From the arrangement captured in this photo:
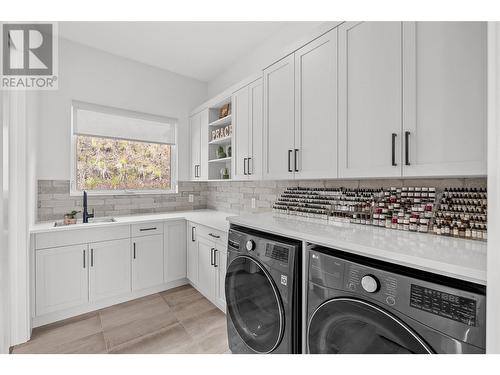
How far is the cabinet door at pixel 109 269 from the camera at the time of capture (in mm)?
2346

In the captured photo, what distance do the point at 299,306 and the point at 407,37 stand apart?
1.57 meters

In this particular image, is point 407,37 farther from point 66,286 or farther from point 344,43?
point 66,286

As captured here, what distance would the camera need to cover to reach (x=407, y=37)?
49.4 inches

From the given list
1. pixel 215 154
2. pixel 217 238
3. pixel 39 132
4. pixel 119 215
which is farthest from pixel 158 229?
pixel 39 132

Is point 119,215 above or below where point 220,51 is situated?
below

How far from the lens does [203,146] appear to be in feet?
10.6

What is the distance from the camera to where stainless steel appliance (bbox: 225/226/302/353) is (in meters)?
1.34

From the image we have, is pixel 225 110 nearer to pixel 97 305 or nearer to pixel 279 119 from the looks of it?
pixel 279 119

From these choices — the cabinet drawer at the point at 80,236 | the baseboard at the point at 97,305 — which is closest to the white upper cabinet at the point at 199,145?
the cabinet drawer at the point at 80,236

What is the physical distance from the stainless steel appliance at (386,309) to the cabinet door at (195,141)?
2.47 metres

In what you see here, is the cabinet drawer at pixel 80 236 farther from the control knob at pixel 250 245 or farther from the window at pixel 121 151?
the control knob at pixel 250 245

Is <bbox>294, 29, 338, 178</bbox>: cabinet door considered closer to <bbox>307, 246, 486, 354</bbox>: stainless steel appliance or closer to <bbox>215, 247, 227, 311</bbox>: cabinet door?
<bbox>307, 246, 486, 354</bbox>: stainless steel appliance

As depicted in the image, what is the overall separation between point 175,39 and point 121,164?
1662 millimetres
